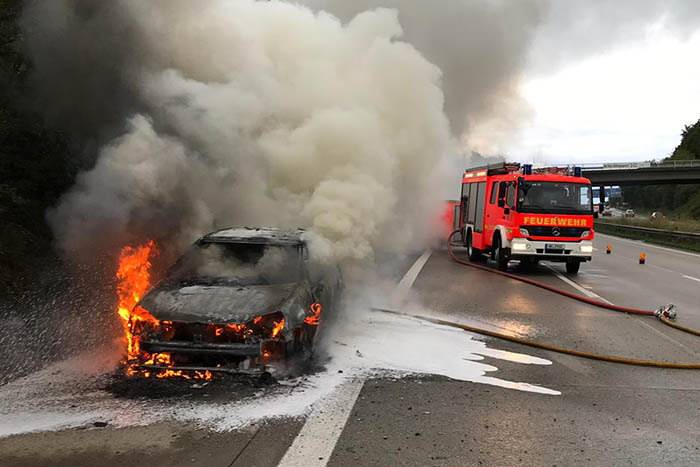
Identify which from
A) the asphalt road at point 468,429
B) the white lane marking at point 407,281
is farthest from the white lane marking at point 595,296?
the white lane marking at point 407,281

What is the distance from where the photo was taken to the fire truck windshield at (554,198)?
1312cm

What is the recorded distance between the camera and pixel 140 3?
849 centimetres

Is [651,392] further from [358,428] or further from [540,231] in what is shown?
[540,231]

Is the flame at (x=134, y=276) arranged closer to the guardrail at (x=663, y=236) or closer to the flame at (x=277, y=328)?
the flame at (x=277, y=328)

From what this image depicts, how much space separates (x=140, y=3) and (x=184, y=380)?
6.23 metres

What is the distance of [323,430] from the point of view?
3969 mm

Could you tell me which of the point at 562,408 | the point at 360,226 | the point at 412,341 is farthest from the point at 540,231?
the point at 562,408

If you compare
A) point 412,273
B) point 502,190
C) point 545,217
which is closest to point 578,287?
point 545,217

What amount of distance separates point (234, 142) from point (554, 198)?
787 centimetres

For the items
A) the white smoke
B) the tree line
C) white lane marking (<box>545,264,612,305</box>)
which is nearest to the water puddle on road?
the white smoke

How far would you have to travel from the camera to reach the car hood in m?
4.91

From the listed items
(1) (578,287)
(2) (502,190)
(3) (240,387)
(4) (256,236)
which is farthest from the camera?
(2) (502,190)

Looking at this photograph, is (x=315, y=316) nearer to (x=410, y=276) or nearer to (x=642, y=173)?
Answer: (x=410, y=276)

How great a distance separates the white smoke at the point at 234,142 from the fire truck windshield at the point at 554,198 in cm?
377
